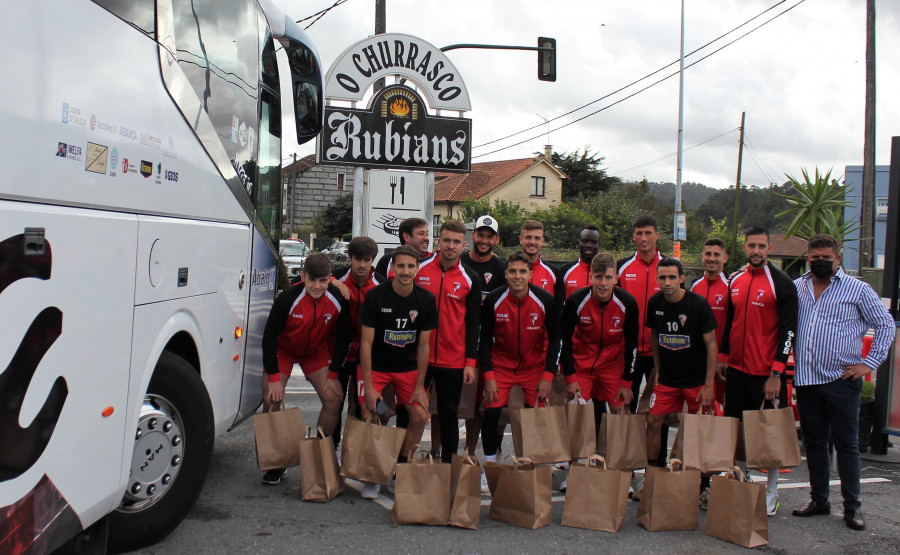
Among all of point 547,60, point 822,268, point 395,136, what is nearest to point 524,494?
point 822,268

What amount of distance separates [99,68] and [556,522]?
378cm

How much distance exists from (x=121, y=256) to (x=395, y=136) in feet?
21.2

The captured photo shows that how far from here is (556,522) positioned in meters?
4.89

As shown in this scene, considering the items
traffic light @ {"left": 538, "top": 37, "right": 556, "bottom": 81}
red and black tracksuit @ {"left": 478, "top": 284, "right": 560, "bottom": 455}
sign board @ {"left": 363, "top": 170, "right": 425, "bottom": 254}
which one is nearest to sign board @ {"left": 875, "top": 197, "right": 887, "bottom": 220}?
traffic light @ {"left": 538, "top": 37, "right": 556, "bottom": 81}

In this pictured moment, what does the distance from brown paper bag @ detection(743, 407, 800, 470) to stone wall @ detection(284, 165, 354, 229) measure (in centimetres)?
5434

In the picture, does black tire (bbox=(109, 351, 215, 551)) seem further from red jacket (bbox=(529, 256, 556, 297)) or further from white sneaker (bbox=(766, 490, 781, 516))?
white sneaker (bbox=(766, 490, 781, 516))

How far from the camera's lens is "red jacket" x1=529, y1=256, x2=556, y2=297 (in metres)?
6.35

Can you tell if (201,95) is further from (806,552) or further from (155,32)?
(806,552)

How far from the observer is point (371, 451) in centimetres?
487

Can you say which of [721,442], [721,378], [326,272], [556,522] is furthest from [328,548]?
[721,378]

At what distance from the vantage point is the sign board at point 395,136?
9297 mm

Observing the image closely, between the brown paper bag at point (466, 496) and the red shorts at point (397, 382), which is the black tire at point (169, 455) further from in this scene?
the brown paper bag at point (466, 496)

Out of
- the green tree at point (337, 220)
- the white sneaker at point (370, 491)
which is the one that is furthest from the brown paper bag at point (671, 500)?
the green tree at point (337, 220)

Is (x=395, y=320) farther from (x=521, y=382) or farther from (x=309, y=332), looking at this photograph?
(x=521, y=382)
